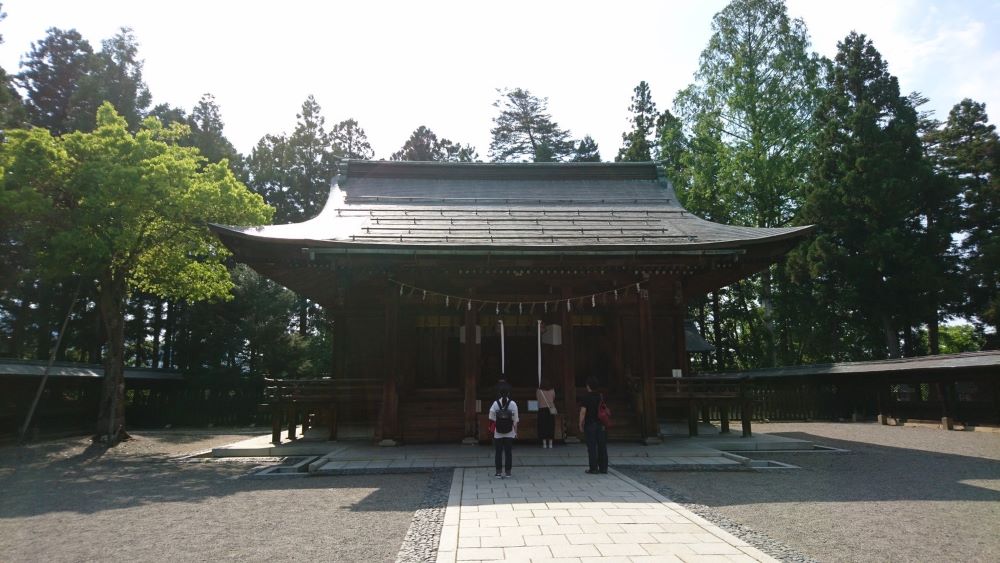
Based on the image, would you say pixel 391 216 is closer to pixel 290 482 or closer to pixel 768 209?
pixel 290 482

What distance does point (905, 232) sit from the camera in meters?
24.0

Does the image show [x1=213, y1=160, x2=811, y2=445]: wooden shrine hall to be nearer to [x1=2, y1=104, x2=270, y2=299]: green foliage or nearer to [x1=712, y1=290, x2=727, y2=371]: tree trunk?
[x1=2, y1=104, x2=270, y2=299]: green foliage

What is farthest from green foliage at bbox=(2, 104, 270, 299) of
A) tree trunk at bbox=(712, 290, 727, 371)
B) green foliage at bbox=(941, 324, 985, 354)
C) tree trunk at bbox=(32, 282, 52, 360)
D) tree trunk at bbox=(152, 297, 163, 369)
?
green foliage at bbox=(941, 324, 985, 354)

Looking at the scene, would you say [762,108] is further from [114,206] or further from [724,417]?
[114,206]

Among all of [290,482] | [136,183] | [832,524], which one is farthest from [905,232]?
[136,183]

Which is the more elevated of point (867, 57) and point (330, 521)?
point (867, 57)

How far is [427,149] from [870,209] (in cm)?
2544

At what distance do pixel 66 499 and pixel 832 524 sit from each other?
9679mm

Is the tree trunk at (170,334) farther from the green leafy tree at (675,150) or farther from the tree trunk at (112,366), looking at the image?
the green leafy tree at (675,150)

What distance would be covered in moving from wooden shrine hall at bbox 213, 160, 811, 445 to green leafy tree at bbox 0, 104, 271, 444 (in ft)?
9.59

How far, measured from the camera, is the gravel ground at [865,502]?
5010 millimetres

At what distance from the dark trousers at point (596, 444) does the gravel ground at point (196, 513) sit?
8.21 ft

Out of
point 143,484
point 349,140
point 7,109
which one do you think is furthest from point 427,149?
point 143,484

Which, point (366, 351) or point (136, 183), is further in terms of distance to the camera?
point (366, 351)
